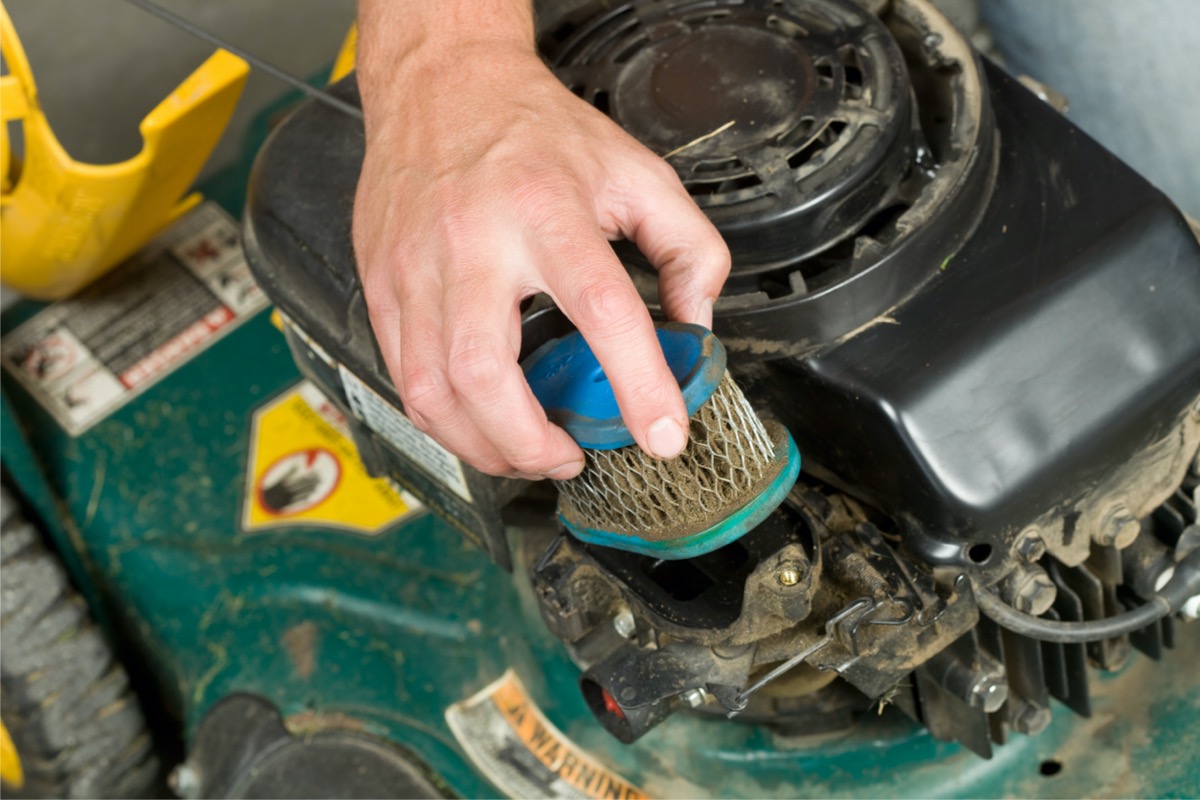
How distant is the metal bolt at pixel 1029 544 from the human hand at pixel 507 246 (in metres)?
0.26

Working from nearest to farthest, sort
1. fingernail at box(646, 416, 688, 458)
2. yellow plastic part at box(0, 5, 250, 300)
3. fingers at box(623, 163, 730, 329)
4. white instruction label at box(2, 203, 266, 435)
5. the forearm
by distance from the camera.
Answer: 1. fingernail at box(646, 416, 688, 458)
2. fingers at box(623, 163, 730, 329)
3. the forearm
4. yellow plastic part at box(0, 5, 250, 300)
5. white instruction label at box(2, 203, 266, 435)

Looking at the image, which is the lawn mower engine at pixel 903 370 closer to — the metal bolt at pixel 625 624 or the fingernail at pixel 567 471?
the metal bolt at pixel 625 624

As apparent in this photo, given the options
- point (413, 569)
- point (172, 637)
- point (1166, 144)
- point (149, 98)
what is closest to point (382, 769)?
point (413, 569)

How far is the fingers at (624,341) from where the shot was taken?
69 centimetres

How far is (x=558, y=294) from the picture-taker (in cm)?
74

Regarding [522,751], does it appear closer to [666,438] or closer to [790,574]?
[790,574]

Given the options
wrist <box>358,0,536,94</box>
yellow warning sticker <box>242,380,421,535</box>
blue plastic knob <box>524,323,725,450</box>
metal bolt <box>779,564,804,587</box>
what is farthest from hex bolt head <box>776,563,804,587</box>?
yellow warning sticker <box>242,380,421,535</box>

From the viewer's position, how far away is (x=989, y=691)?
942 millimetres

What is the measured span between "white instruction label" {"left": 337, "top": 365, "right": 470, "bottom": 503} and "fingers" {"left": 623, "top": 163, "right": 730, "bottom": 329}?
0.28 m

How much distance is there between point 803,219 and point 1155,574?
363 millimetres

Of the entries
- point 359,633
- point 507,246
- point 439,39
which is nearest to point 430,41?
point 439,39

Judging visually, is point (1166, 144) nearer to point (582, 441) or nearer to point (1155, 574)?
point (1155, 574)

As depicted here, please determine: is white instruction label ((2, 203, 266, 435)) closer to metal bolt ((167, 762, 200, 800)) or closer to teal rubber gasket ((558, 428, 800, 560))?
metal bolt ((167, 762, 200, 800))

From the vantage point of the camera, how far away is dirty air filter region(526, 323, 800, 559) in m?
0.75
